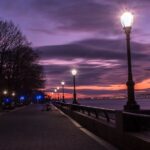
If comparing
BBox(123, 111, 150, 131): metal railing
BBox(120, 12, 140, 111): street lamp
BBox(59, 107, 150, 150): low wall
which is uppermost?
BBox(120, 12, 140, 111): street lamp

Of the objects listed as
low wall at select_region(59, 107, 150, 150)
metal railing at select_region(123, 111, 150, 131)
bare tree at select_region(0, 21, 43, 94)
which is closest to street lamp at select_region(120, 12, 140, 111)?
low wall at select_region(59, 107, 150, 150)

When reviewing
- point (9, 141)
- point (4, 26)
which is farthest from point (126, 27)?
point (4, 26)

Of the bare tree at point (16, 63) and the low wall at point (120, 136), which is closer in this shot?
the low wall at point (120, 136)

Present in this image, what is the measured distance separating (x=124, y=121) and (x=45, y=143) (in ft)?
12.2

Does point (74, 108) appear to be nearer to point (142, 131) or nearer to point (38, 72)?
point (142, 131)

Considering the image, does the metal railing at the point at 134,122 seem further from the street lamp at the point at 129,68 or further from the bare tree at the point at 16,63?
the bare tree at the point at 16,63

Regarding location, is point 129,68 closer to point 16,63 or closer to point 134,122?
point 134,122

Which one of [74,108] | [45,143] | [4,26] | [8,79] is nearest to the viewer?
[45,143]

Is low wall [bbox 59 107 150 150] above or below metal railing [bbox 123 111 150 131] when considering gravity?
below

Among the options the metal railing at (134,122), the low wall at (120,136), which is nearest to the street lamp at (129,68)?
the low wall at (120,136)

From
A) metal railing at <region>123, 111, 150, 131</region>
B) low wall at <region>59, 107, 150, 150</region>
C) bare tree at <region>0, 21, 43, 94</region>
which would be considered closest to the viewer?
low wall at <region>59, 107, 150, 150</region>

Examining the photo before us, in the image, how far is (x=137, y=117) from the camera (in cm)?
1578

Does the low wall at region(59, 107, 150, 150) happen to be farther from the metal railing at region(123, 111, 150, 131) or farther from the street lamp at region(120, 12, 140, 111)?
the street lamp at region(120, 12, 140, 111)

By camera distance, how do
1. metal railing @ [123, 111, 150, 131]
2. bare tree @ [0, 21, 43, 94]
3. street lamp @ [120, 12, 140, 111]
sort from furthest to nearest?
Result: bare tree @ [0, 21, 43, 94]
street lamp @ [120, 12, 140, 111]
metal railing @ [123, 111, 150, 131]
